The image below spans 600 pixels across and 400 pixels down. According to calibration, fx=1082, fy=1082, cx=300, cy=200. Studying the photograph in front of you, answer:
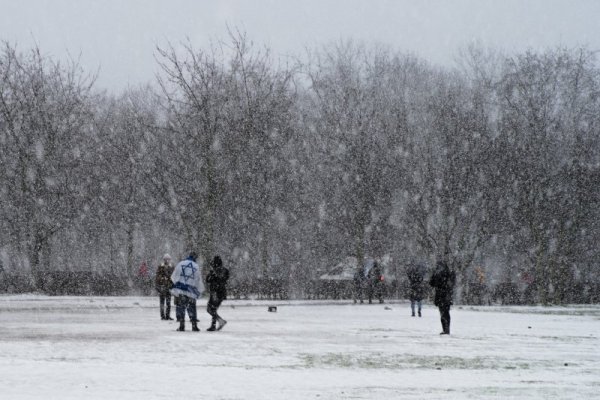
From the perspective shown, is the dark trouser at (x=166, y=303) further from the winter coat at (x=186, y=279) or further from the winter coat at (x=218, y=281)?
the winter coat at (x=186, y=279)

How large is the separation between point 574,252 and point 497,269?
28764 mm

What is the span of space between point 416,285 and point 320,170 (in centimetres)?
2492

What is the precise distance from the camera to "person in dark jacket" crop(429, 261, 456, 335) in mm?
24062

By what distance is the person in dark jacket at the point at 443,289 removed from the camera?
24.1 m

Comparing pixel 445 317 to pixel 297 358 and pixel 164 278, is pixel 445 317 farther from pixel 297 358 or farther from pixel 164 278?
pixel 164 278

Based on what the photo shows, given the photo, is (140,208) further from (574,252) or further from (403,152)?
(574,252)

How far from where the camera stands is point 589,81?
48188mm

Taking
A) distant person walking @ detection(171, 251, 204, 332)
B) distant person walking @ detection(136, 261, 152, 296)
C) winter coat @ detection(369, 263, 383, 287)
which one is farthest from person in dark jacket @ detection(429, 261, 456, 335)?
distant person walking @ detection(136, 261, 152, 296)

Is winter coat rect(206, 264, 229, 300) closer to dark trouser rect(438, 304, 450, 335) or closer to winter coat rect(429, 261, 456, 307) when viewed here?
winter coat rect(429, 261, 456, 307)

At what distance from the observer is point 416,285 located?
109 ft

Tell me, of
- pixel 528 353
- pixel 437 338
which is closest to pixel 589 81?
pixel 437 338

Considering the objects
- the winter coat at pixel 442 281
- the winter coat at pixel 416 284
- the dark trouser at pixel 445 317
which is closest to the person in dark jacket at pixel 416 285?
the winter coat at pixel 416 284

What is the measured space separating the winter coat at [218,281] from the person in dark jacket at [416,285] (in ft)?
30.1

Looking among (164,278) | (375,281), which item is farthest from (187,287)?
(375,281)
